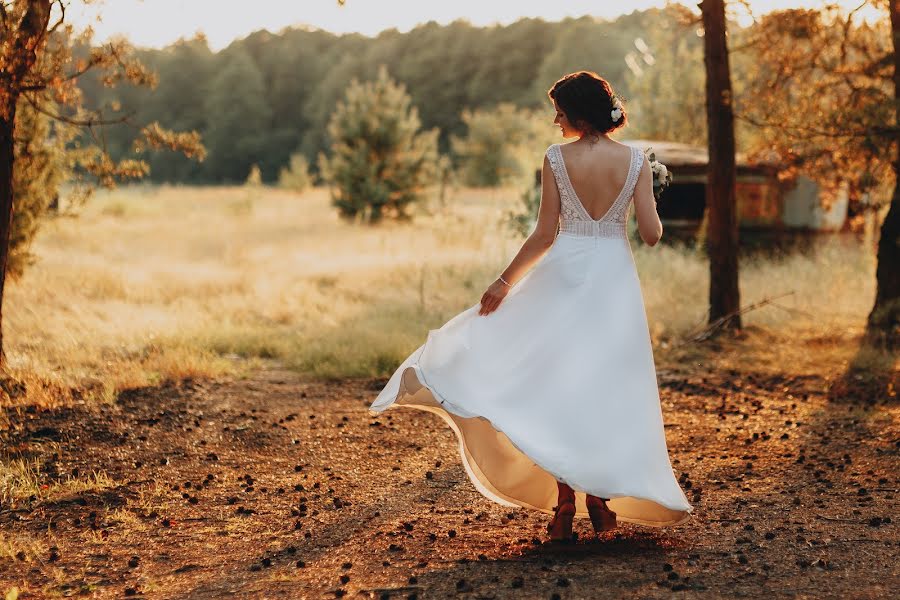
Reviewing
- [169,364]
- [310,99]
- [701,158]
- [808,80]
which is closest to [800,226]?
[701,158]

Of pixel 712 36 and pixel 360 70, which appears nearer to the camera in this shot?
pixel 712 36

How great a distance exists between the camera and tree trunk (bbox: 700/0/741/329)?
11.2m

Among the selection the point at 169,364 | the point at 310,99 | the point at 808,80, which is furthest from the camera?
the point at 310,99

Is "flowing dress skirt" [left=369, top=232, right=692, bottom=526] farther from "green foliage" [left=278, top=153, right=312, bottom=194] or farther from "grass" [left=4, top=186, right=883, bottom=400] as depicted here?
"green foliage" [left=278, top=153, right=312, bottom=194]

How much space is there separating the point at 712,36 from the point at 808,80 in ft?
3.80

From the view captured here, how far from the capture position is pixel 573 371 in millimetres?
4285

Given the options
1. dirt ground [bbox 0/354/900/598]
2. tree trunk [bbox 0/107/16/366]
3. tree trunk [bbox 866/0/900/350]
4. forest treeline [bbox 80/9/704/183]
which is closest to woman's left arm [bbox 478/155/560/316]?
dirt ground [bbox 0/354/900/598]

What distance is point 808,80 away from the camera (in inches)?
422

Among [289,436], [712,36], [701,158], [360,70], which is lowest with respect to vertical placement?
[289,436]

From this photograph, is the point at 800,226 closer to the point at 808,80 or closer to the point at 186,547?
the point at 808,80

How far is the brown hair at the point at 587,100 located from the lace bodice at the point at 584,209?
0.54ft

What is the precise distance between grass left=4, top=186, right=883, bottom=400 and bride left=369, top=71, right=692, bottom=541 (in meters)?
4.31

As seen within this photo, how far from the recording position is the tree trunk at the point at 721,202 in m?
11.2

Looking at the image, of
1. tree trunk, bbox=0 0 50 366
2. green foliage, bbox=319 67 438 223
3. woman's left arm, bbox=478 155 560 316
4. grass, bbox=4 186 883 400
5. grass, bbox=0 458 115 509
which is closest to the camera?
woman's left arm, bbox=478 155 560 316
